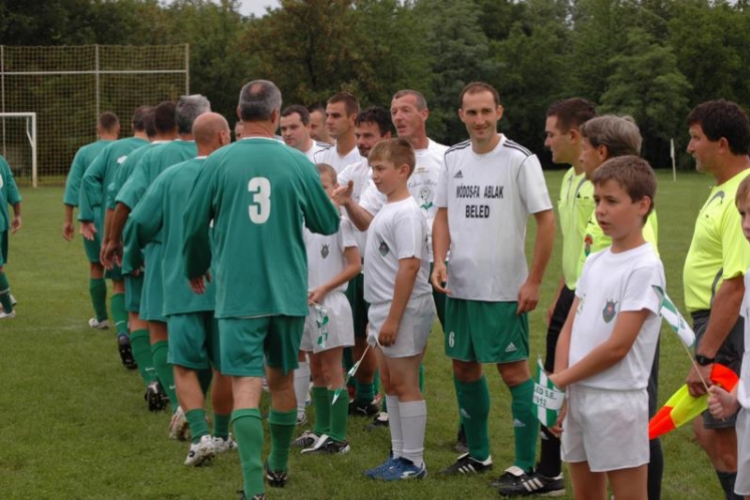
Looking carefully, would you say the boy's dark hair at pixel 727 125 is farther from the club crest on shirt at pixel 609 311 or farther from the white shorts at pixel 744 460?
the white shorts at pixel 744 460

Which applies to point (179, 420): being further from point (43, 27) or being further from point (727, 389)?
point (43, 27)

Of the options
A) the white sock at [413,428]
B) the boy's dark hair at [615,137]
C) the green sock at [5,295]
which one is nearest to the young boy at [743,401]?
the boy's dark hair at [615,137]

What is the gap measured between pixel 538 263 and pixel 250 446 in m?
1.80

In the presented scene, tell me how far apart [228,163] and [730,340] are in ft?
8.38

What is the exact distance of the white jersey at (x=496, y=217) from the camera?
5781 mm

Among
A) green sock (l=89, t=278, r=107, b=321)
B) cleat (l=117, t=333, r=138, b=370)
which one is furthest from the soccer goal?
cleat (l=117, t=333, r=138, b=370)

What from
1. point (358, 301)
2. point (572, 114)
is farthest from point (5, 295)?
point (572, 114)

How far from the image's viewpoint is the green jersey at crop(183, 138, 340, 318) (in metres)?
5.30

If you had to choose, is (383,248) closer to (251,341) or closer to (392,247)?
(392,247)

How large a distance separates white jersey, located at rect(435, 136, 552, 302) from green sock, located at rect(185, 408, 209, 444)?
1686 mm

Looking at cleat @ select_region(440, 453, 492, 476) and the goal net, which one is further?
the goal net

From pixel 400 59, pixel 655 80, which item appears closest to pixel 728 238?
pixel 400 59

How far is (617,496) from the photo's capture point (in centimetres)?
409

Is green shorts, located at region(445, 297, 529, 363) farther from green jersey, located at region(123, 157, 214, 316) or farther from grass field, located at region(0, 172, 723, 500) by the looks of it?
green jersey, located at region(123, 157, 214, 316)
